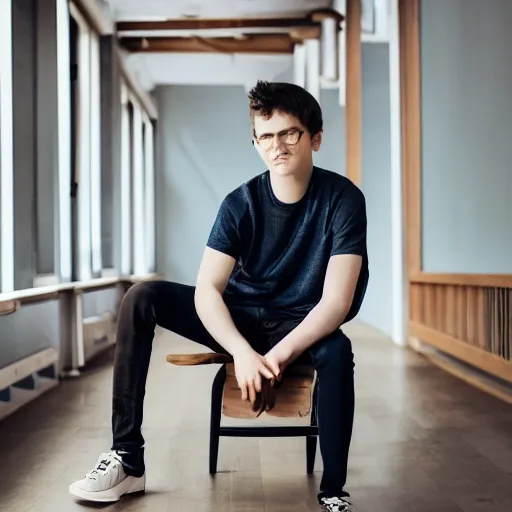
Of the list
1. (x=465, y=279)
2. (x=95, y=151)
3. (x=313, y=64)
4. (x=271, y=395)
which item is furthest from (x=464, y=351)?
(x=313, y=64)

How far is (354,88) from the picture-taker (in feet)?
17.9

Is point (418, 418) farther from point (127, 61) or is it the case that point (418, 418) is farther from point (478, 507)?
point (127, 61)

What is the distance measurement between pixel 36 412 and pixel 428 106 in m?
2.71

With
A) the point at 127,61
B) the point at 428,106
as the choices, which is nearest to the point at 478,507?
the point at 428,106

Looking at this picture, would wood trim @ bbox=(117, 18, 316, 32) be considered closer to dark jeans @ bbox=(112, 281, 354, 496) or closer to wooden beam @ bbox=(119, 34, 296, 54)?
wooden beam @ bbox=(119, 34, 296, 54)

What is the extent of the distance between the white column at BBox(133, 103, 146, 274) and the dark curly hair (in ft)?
15.9

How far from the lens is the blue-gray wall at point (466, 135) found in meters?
3.00

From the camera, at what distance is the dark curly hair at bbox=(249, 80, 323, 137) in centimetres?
159

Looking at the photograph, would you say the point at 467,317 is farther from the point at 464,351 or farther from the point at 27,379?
the point at 27,379

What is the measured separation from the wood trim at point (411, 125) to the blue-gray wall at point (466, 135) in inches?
2.2

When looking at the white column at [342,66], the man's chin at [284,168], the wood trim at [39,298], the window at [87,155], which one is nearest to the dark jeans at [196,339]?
the man's chin at [284,168]

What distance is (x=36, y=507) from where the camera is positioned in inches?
61.8

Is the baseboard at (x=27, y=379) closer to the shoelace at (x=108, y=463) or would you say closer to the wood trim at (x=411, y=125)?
the shoelace at (x=108, y=463)

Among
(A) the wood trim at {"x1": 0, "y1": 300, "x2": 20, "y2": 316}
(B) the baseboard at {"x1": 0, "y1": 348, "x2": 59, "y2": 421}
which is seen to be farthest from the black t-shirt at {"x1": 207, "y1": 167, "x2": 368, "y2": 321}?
(B) the baseboard at {"x1": 0, "y1": 348, "x2": 59, "y2": 421}
